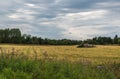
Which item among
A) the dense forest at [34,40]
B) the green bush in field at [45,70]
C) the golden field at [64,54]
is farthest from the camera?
the dense forest at [34,40]

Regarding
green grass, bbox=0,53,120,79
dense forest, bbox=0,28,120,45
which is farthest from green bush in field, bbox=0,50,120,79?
dense forest, bbox=0,28,120,45

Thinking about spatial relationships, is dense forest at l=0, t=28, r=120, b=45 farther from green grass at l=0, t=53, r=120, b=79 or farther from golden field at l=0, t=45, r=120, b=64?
green grass at l=0, t=53, r=120, b=79

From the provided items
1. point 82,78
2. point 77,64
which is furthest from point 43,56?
point 82,78

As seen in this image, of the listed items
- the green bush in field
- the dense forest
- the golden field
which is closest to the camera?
the green bush in field

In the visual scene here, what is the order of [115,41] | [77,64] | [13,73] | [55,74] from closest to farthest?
[13,73]
[55,74]
[77,64]
[115,41]

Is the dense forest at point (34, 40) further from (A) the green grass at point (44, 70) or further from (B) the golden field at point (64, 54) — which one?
(A) the green grass at point (44, 70)

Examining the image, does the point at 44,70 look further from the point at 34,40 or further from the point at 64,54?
the point at 34,40

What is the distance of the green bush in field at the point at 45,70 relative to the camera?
6691 mm

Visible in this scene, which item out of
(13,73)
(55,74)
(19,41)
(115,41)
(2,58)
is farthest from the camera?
(115,41)

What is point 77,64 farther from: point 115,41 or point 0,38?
point 115,41

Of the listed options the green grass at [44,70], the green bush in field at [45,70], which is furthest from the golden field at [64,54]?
the green bush in field at [45,70]

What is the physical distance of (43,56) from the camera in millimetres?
8203

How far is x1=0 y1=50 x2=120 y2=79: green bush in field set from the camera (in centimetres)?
669

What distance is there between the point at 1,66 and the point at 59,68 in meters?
1.30
